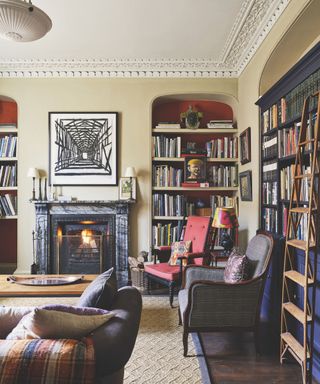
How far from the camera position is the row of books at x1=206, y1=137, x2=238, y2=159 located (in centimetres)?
489

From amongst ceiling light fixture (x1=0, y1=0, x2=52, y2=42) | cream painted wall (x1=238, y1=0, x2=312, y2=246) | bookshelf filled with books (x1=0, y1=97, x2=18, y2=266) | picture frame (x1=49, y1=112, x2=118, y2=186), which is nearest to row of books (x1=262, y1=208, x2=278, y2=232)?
cream painted wall (x1=238, y1=0, x2=312, y2=246)

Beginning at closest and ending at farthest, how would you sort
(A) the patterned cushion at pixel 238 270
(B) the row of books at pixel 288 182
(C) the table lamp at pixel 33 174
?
(B) the row of books at pixel 288 182, (A) the patterned cushion at pixel 238 270, (C) the table lamp at pixel 33 174

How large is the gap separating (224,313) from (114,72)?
141 inches

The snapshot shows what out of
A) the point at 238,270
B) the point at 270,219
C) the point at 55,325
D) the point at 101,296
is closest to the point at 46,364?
the point at 55,325

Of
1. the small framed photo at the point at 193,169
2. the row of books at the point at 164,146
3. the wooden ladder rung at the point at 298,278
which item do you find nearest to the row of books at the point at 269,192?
the wooden ladder rung at the point at 298,278

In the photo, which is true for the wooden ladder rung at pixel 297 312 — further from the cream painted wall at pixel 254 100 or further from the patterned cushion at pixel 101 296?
the cream painted wall at pixel 254 100

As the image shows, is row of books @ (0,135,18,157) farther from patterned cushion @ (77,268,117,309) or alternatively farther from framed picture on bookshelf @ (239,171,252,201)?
patterned cushion @ (77,268,117,309)

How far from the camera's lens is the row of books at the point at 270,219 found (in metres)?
3.34

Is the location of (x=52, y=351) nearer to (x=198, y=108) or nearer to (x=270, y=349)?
(x=270, y=349)

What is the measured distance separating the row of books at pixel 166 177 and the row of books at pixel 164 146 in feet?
0.64

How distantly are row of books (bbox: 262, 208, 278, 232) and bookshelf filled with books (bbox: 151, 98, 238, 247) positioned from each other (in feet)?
3.88

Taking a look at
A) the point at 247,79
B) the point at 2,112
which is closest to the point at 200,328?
the point at 247,79

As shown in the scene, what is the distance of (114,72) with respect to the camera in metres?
4.80

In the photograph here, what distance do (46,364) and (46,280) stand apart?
7.57ft
